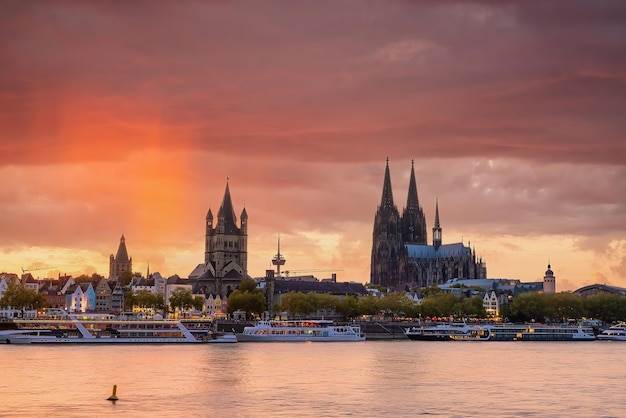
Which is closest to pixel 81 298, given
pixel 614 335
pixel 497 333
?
pixel 497 333

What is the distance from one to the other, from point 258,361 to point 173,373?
14085mm

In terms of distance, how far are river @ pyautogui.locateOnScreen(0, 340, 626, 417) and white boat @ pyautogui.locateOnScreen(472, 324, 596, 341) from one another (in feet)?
140

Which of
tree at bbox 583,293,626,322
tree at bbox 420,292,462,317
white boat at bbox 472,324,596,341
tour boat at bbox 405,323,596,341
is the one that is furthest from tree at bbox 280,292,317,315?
tree at bbox 583,293,626,322

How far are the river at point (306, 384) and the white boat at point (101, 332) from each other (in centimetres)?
1328

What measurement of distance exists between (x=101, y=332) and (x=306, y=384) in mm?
57837

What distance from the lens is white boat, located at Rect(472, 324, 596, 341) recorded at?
14038 centimetres

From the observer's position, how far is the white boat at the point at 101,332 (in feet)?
362

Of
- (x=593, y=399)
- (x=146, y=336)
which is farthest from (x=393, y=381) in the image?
(x=146, y=336)

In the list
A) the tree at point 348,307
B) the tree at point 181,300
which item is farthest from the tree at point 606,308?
the tree at point 181,300

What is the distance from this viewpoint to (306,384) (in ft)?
205

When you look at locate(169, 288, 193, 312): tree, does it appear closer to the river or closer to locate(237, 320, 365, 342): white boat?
locate(237, 320, 365, 342): white boat

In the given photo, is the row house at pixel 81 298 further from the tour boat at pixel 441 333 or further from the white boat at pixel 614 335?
the white boat at pixel 614 335

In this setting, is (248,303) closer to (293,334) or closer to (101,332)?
(293,334)

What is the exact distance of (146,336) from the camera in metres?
115
